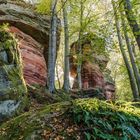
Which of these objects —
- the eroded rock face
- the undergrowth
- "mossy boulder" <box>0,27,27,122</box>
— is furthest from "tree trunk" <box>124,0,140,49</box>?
the eroded rock face

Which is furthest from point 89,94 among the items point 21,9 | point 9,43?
point 9,43

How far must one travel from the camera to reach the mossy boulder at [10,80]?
559 centimetres

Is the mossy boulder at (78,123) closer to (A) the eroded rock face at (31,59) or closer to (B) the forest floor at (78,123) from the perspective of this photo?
(B) the forest floor at (78,123)

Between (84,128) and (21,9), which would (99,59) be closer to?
(21,9)

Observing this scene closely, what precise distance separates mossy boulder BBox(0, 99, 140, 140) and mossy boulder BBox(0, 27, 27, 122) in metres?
3.34

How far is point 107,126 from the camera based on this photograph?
6.75 ft

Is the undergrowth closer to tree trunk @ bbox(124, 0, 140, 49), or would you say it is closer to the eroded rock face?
tree trunk @ bbox(124, 0, 140, 49)

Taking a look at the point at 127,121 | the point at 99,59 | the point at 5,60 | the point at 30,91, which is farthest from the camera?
the point at 99,59

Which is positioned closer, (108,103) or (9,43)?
(108,103)

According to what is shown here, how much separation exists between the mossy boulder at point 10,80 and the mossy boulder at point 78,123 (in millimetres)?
3343

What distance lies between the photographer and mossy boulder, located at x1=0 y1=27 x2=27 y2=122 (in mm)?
5590

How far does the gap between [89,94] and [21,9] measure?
5587mm

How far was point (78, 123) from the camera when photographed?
207 cm

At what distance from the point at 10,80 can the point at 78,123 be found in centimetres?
414
